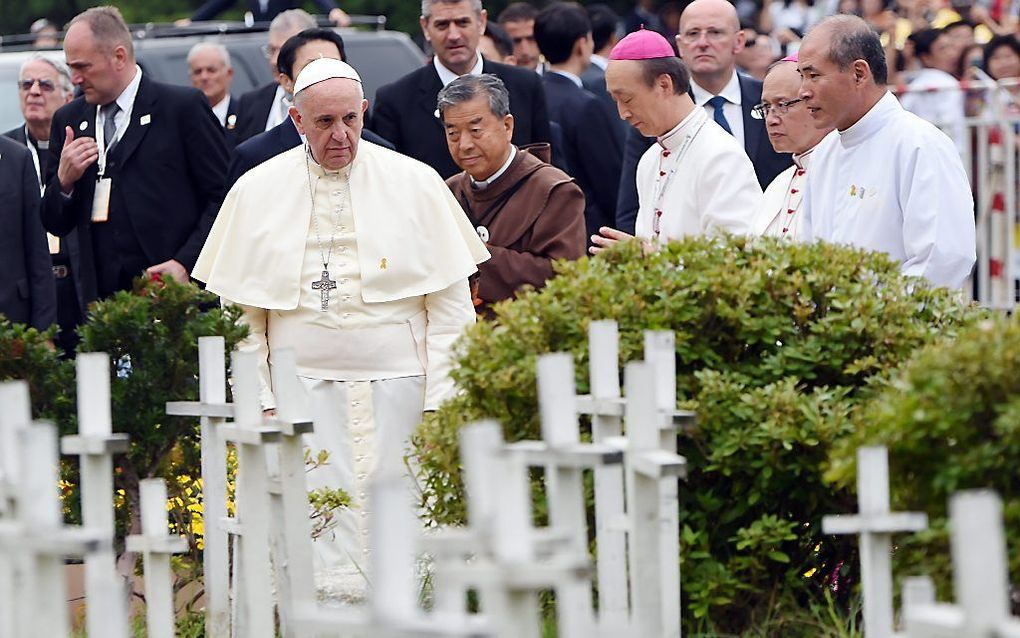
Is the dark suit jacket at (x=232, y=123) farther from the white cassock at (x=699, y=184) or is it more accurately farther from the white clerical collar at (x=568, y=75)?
the white cassock at (x=699, y=184)

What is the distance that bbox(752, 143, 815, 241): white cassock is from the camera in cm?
721

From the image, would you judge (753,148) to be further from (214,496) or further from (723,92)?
(214,496)

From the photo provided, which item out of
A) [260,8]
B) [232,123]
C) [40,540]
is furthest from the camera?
[260,8]

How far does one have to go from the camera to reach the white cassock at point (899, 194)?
254 inches

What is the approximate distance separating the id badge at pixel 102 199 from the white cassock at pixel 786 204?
3256 millimetres

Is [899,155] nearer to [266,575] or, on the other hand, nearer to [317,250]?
[317,250]

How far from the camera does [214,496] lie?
18.3 feet

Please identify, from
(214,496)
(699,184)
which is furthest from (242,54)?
(214,496)

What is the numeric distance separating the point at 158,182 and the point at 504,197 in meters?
2.17

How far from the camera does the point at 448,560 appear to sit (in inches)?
139

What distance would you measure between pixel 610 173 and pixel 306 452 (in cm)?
389

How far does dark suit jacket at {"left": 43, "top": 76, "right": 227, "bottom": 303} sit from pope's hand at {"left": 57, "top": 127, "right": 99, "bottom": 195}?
0.27 feet

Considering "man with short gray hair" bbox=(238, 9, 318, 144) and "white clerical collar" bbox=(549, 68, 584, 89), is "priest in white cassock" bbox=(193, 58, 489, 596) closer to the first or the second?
"man with short gray hair" bbox=(238, 9, 318, 144)

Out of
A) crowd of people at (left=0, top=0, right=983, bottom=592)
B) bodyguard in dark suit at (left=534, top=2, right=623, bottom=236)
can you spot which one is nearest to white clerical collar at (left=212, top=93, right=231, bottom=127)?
crowd of people at (left=0, top=0, right=983, bottom=592)
